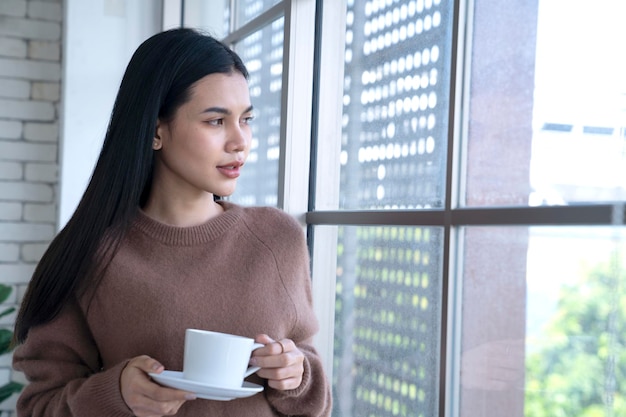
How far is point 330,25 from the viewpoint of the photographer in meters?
1.88

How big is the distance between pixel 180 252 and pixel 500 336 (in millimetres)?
512

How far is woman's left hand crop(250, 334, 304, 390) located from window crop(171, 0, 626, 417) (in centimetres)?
27

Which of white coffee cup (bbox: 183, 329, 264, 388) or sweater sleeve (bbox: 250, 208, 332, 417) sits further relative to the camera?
sweater sleeve (bbox: 250, 208, 332, 417)

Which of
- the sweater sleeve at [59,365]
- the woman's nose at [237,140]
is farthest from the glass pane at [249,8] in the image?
the sweater sleeve at [59,365]

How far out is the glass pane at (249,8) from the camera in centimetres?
223

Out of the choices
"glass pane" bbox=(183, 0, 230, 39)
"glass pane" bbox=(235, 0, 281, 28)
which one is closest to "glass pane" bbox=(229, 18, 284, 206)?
"glass pane" bbox=(235, 0, 281, 28)

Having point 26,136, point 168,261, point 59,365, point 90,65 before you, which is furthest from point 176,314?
point 26,136

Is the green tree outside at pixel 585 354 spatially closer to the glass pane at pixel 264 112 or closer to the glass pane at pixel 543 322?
the glass pane at pixel 543 322

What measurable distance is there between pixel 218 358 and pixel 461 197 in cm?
47

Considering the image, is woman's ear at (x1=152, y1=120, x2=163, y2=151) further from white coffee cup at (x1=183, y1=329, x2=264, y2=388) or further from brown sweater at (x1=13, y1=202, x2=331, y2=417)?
white coffee cup at (x1=183, y1=329, x2=264, y2=388)

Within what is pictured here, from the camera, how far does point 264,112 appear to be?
7.27 feet

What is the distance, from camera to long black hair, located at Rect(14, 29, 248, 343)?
1322 mm

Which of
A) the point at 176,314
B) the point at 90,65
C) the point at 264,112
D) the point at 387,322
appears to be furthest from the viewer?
the point at 90,65

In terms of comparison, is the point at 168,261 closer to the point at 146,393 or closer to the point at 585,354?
the point at 146,393
